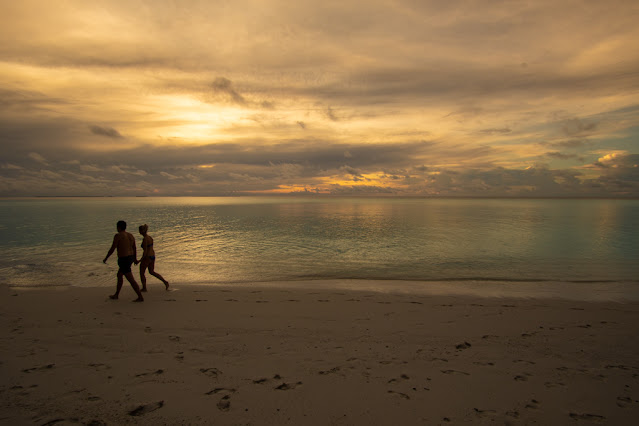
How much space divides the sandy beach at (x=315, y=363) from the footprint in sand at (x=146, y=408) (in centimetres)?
2

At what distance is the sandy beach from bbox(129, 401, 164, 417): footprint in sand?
0.08 ft

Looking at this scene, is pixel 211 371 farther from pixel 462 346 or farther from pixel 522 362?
pixel 522 362

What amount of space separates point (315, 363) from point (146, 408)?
3131mm

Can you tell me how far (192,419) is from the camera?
15.6 feet

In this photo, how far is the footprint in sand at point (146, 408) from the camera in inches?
192

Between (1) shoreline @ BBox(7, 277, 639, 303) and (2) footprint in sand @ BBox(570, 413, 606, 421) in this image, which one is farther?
(1) shoreline @ BBox(7, 277, 639, 303)

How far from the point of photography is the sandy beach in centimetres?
497

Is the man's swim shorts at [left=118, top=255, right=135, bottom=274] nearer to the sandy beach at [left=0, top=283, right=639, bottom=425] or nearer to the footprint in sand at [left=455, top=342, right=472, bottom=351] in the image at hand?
the sandy beach at [left=0, top=283, right=639, bottom=425]

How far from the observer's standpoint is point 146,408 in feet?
16.4

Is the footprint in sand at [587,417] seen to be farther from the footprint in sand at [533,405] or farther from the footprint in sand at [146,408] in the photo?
the footprint in sand at [146,408]

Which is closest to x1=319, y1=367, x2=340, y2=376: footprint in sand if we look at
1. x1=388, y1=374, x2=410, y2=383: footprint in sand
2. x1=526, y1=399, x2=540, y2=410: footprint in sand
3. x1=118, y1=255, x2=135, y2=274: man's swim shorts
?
x1=388, y1=374, x2=410, y2=383: footprint in sand

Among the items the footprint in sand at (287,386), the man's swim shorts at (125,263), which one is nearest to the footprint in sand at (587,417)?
the footprint in sand at (287,386)

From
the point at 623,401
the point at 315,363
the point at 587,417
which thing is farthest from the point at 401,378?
the point at 623,401

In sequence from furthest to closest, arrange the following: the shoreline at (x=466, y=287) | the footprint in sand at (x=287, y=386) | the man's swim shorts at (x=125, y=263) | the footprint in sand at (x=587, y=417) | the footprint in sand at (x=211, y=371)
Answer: the shoreline at (x=466, y=287), the man's swim shorts at (x=125, y=263), the footprint in sand at (x=211, y=371), the footprint in sand at (x=287, y=386), the footprint in sand at (x=587, y=417)
